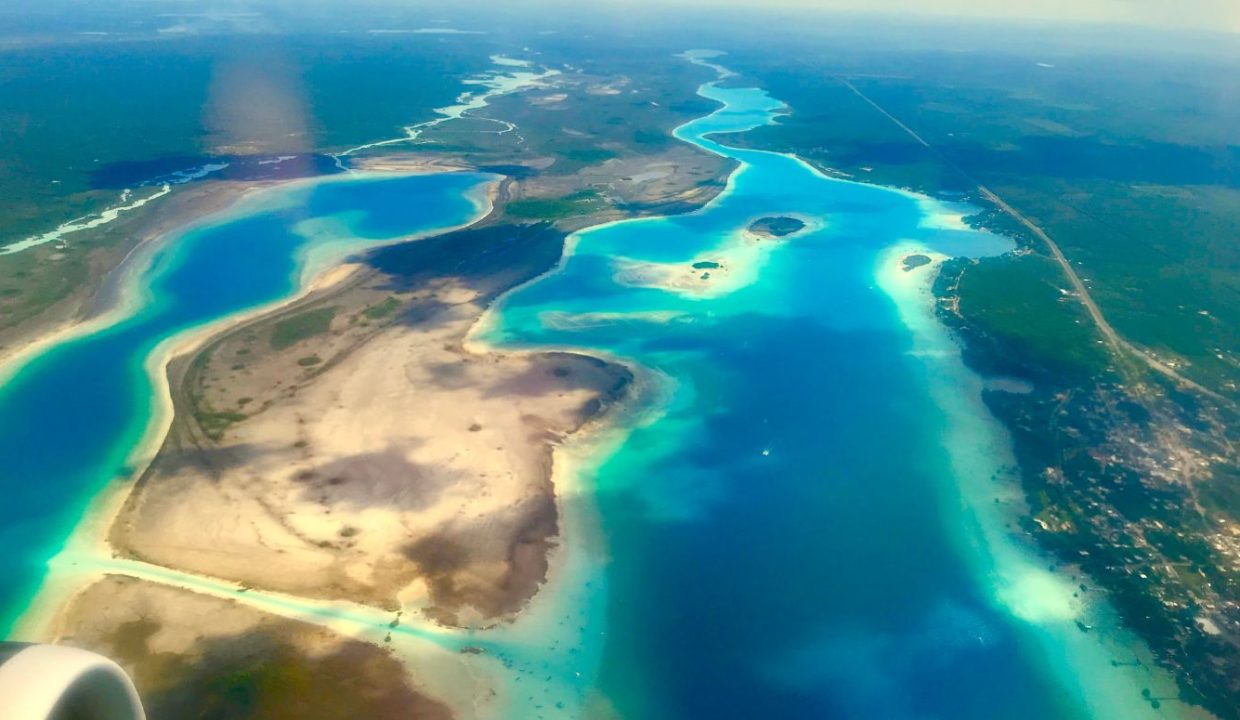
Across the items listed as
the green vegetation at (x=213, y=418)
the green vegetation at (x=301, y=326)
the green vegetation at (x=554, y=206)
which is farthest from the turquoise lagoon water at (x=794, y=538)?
the green vegetation at (x=213, y=418)

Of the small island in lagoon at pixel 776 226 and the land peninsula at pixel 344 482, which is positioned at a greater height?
the land peninsula at pixel 344 482

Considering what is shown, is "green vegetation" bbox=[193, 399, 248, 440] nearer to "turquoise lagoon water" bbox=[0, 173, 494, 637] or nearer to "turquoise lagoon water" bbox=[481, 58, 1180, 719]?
"turquoise lagoon water" bbox=[0, 173, 494, 637]

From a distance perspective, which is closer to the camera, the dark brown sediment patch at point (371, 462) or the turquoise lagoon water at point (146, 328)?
the dark brown sediment patch at point (371, 462)

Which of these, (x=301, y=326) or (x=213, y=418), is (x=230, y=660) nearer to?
(x=213, y=418)

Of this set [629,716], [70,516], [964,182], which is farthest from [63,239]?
[964,182]

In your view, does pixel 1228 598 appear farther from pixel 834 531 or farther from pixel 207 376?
pixel 207 376

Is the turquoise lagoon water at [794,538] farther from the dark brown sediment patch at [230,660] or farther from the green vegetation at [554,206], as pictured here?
the green vegetation at [554,206]
